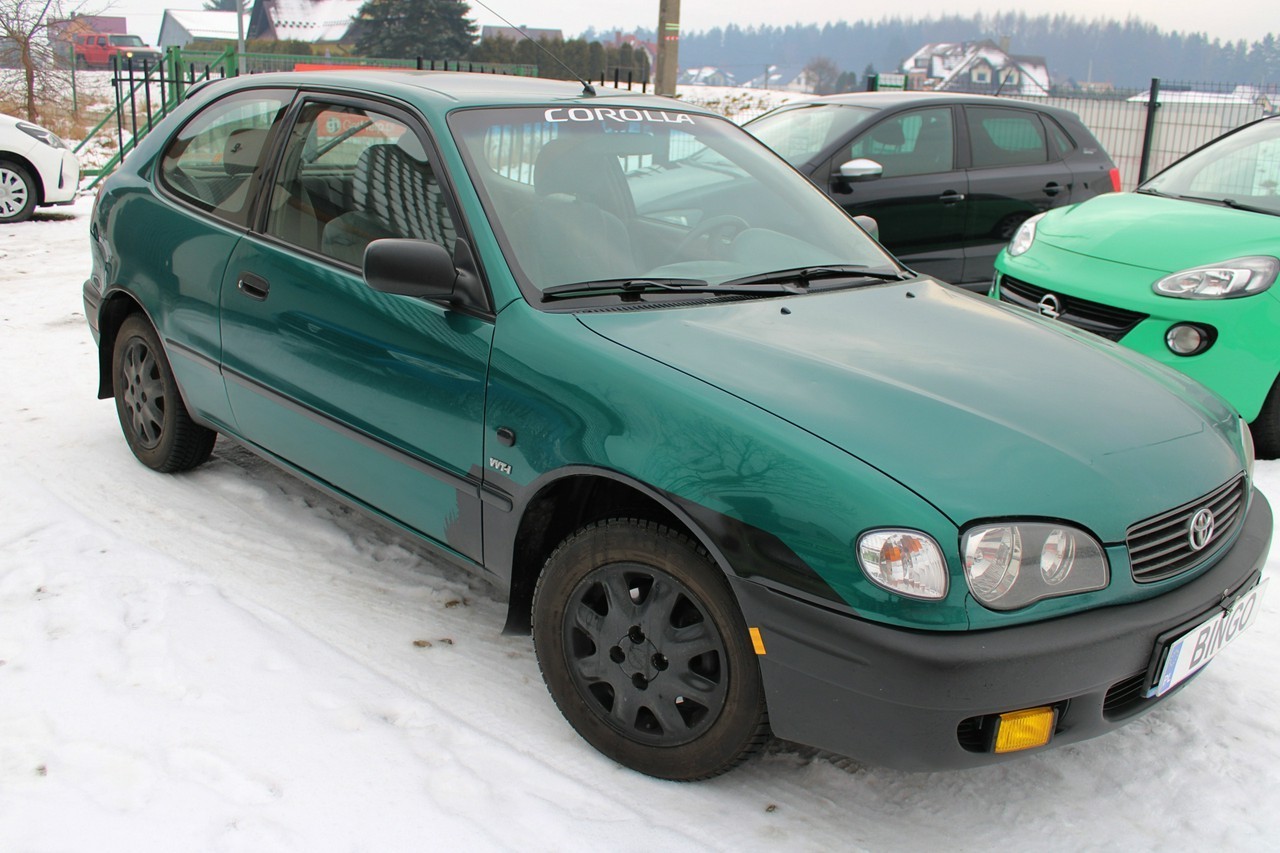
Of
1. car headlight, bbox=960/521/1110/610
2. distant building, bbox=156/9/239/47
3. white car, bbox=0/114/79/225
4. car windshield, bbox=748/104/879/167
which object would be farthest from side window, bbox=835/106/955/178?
distant building, bbox=156/9/239/47

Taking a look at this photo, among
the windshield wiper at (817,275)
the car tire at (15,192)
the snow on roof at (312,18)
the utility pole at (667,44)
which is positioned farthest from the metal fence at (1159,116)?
the snow on roof at (312,18)

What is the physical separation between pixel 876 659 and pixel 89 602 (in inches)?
101

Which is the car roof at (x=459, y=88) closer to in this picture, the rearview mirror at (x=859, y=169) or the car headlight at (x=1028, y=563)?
the car headlight at (x=1028, y=563)

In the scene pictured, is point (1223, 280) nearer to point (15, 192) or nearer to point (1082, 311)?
point (1082, 311)

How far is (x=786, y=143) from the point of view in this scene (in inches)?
302

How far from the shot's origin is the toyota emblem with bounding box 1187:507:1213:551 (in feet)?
8.36

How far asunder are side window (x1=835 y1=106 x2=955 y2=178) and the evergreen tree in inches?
1012

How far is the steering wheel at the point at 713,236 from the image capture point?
10.8 feet

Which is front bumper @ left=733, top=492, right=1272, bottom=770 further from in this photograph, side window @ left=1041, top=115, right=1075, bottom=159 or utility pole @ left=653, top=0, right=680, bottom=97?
utility pole @ left=653, top=0, right=680, bottom=97

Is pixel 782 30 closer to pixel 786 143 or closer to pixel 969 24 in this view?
pixel 969 24

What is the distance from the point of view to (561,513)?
292 cm

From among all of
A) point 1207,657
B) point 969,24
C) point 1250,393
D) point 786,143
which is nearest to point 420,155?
point 1207,657

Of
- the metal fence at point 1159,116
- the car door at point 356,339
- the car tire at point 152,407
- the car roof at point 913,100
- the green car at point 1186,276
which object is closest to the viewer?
the car door at point 356,339

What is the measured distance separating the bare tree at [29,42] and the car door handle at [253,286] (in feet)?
54.4
